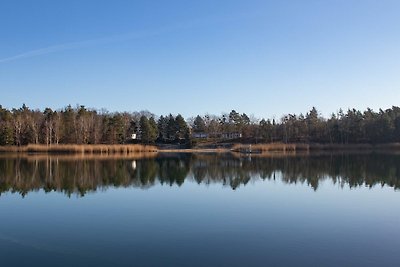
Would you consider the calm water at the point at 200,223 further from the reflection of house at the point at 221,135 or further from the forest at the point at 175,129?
the reflection of house at the point at 221,135

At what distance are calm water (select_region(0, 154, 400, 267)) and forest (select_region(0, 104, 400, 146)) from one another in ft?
122

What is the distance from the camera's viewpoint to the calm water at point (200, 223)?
23.7ft

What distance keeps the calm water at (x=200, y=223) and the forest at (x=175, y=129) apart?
3718cm

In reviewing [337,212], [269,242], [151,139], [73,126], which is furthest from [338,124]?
[269,242]

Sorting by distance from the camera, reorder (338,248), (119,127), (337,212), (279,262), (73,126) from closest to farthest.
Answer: (279,262)
(338,248)
(337,212)
(73,126)
(119,127)

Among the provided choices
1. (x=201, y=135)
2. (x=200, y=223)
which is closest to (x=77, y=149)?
(x=201, y=135)

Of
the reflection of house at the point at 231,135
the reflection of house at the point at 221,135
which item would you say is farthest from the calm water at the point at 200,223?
the reflection of house at the point at 221,135

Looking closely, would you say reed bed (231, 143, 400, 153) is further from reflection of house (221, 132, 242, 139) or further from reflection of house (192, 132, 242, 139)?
reflection of house (192, 132, 242, 139)

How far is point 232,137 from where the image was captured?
71625 mm

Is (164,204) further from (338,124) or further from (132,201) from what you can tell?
(338,124)

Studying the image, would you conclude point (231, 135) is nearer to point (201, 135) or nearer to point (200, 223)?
point (201, 135)

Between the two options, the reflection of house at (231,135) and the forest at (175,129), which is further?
the reflection of house at (231,135)

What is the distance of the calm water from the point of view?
7230mm

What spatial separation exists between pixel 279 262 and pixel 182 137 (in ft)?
195
